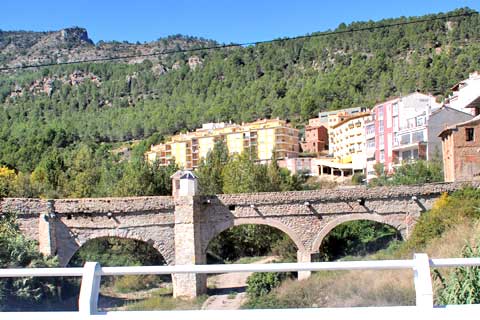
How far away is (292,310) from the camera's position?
315 cm

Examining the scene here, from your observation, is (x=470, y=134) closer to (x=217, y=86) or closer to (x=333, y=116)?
(x=333, y=116)

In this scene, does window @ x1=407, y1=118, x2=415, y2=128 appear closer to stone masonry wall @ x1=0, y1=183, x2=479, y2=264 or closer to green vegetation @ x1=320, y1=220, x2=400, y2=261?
green vegetation @ x1=320, y1=220, x2=400, y2=261

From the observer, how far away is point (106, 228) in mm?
21203

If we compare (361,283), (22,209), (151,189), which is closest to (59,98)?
(151,189)

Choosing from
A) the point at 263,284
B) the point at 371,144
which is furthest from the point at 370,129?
the point at 263,284

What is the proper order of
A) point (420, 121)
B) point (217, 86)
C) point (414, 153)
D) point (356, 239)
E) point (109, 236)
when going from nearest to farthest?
1. point (109, 236)
2. point (356, 239)
3. point (420, 121)
4. point (414, 153)
5. point (217, 86)

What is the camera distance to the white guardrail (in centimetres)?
303

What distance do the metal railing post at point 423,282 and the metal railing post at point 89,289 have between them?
176 centimetres

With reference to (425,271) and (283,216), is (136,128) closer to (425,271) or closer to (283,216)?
(283,216)

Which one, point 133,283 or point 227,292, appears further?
point 227,292

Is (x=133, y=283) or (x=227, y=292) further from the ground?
(x=133, y=283)

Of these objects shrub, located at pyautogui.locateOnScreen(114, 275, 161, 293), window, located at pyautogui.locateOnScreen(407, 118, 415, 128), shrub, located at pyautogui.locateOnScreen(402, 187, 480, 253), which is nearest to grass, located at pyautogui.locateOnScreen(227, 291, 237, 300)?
shrub, located at pyautogui.locateOnScreen(402, 187, 480, 253)

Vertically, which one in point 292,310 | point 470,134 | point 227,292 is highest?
point 470,134

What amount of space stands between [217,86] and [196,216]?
257 ft
